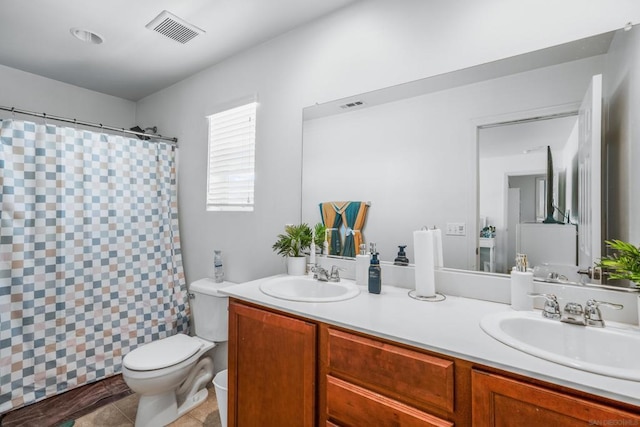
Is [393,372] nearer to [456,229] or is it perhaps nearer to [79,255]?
[456,229]

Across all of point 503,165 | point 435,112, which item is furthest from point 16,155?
point 503,165

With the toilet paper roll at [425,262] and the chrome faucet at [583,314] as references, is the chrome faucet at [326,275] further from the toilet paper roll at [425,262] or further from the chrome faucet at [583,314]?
the chrome faucet at [583,314]

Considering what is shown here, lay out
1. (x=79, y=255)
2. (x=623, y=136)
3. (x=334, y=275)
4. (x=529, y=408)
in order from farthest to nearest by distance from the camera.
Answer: (x=79, y=255), (x=334, y=275), (x=623, y=136), (x=529, y=408)

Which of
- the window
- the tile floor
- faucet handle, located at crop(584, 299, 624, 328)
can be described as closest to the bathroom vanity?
faucet handle, located at crop(584, 299, 624, 328)

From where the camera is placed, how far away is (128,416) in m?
1.92

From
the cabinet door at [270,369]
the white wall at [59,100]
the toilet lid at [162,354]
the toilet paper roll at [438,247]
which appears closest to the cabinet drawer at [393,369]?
the cabinet door at [270,369]

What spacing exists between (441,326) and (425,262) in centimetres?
35

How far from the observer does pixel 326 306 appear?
1.24 m

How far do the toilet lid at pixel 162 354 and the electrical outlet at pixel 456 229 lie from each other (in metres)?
1.62

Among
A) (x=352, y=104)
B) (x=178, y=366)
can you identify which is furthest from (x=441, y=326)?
(x=178, y=366)

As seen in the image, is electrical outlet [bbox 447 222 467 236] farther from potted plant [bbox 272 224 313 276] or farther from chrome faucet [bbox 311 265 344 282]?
potted plant [bbox 272 224 313 276]

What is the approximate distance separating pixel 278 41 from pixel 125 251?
1889mm

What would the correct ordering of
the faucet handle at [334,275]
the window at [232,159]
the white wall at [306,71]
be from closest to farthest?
the white wall at [306,71]
the faucet handle at [334,275]
the window at [232,159]

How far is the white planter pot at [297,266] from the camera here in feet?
5.85
